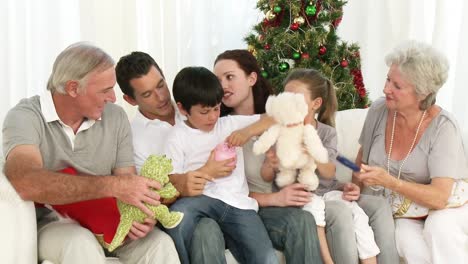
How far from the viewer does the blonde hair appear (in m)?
2.60

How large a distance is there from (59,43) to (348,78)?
175cm

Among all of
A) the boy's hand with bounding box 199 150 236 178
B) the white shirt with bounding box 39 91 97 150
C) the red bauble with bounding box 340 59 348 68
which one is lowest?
the boy's hand with bounding box 199 150 236 178

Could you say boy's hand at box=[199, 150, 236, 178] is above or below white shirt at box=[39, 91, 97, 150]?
below

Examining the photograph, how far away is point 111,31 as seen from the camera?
3.97 metres

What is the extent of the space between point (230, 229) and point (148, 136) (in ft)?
1.80

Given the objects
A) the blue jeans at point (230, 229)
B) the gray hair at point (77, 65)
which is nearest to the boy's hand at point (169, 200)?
the blue jeans at point (230, 229)

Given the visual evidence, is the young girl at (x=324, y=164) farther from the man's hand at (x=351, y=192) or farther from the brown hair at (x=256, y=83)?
the brown hair at (x=256, y=83)

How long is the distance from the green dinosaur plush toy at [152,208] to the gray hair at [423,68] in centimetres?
104

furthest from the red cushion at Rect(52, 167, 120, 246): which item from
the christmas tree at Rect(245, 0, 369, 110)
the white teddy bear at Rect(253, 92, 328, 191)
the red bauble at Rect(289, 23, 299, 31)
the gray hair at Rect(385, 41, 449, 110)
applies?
the red bauble at Rect(289, 23, 299, 31)

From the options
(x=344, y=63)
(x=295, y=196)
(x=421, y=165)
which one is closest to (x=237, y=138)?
(x=295, y=196)

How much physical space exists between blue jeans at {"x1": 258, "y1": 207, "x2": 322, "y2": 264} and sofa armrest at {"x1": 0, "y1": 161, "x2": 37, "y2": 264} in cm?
87

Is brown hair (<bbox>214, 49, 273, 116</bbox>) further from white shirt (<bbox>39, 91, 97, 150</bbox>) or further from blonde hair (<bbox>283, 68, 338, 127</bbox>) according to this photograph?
white shirt (<bbox>39, 91, 97, 150</bbox>)

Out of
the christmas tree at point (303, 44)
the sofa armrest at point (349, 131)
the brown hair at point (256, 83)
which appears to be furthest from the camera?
the christmas tree at point (303, 44)

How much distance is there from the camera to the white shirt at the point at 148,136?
100 inches
